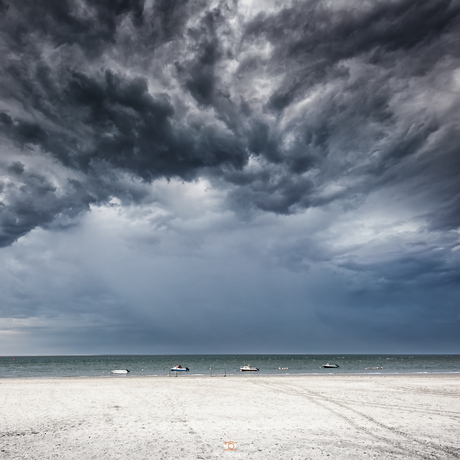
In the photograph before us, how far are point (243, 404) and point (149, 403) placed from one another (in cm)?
650

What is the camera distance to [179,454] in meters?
11.9

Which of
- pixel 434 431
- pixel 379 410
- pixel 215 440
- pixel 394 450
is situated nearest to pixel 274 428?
pixel 215 440

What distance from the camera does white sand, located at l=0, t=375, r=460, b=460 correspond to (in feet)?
40.0

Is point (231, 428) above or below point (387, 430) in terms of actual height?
above

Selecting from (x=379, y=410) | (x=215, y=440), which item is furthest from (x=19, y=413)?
(x=379, y=410)

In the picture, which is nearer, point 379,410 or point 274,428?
point 274,428

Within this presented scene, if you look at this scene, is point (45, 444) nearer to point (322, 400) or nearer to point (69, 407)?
point (69, 407)

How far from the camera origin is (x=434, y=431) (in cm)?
1512

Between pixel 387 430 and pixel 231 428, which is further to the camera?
pixel 231 428

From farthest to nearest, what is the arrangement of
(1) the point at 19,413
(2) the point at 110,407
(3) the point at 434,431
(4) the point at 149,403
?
Result: (4) the point at 149,403
(2) the point at 110,407
(1) the point at 19,413
(3) the point at 434,431

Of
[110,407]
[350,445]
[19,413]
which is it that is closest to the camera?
[350,445]

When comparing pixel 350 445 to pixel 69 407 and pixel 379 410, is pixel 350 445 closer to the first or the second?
pixel 379 410

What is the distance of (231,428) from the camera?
614 inches

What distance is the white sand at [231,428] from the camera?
12203 millimetres
